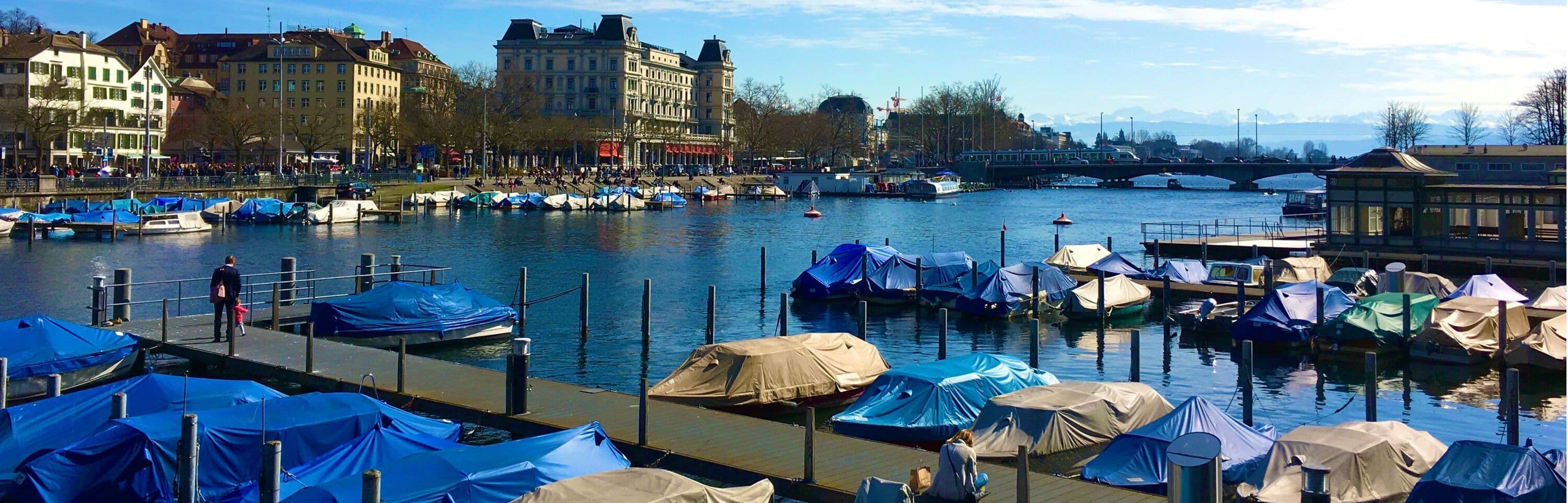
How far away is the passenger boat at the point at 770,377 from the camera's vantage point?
27.2 m

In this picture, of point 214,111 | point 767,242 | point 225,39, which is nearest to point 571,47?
point 225,39

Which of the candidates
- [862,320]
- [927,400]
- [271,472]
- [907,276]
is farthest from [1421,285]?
[271,472]

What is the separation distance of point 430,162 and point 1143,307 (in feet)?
347

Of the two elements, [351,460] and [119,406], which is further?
[119,406]

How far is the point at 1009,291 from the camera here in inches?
1772

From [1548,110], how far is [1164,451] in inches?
4473

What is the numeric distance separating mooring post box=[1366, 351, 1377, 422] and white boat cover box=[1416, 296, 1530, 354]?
1133 cm

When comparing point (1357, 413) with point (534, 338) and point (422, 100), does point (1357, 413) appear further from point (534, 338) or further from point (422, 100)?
point (422, 100)

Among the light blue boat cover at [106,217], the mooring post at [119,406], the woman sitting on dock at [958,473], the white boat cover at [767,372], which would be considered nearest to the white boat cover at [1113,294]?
the white boat cover at [767,372]

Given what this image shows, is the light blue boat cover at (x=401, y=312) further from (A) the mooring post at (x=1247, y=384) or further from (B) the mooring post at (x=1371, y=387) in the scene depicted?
(B) the mooring post at (x=1371, y=387)

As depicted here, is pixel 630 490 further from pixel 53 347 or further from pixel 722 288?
pixel 722 288

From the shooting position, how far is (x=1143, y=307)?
46.6 m

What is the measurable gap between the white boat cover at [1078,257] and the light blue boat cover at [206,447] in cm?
3857

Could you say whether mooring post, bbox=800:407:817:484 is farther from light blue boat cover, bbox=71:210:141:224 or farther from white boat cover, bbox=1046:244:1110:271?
light blue boat cover, bbox=71:210:141:224
